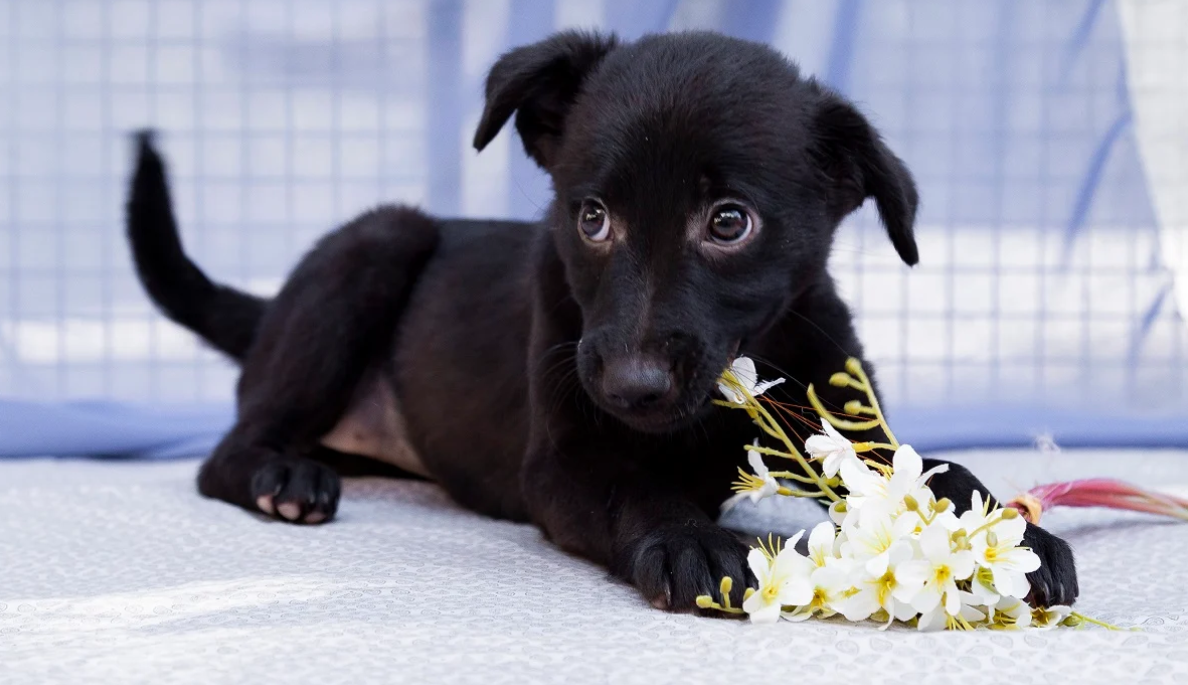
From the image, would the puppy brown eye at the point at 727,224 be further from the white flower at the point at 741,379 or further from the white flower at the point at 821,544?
the white flower at the point at 821,544

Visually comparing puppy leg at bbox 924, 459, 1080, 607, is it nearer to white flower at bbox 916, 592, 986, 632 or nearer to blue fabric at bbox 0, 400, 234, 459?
white flower at bbox 916, 592, 986, 632

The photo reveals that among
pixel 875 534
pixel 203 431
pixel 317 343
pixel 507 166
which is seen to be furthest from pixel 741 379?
pixel 203 431

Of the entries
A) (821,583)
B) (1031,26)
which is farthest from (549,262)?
(1031,26)

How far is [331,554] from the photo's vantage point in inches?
81.1

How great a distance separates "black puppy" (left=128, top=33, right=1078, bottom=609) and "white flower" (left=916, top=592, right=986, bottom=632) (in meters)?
0.15

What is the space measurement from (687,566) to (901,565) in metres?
0.29

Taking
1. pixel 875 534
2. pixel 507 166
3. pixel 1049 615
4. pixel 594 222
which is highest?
pixel 507 166

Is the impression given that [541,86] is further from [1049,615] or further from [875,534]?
[1049,615]

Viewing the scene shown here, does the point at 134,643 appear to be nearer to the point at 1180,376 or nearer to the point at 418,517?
the point at 418,517

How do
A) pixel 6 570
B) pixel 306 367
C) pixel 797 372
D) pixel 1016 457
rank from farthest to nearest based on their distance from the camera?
pixel 1016 457, pixel 306 367, pixel 797 372, pixel 6 570

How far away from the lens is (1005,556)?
1451mm

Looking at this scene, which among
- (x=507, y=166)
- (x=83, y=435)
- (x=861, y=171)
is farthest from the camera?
(x=507, y=166)

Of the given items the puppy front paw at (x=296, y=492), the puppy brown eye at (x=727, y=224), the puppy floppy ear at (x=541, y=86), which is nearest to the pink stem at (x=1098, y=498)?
the puppy brown eye at (x=727, y=224)

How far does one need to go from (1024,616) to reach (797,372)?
2.30 ft
